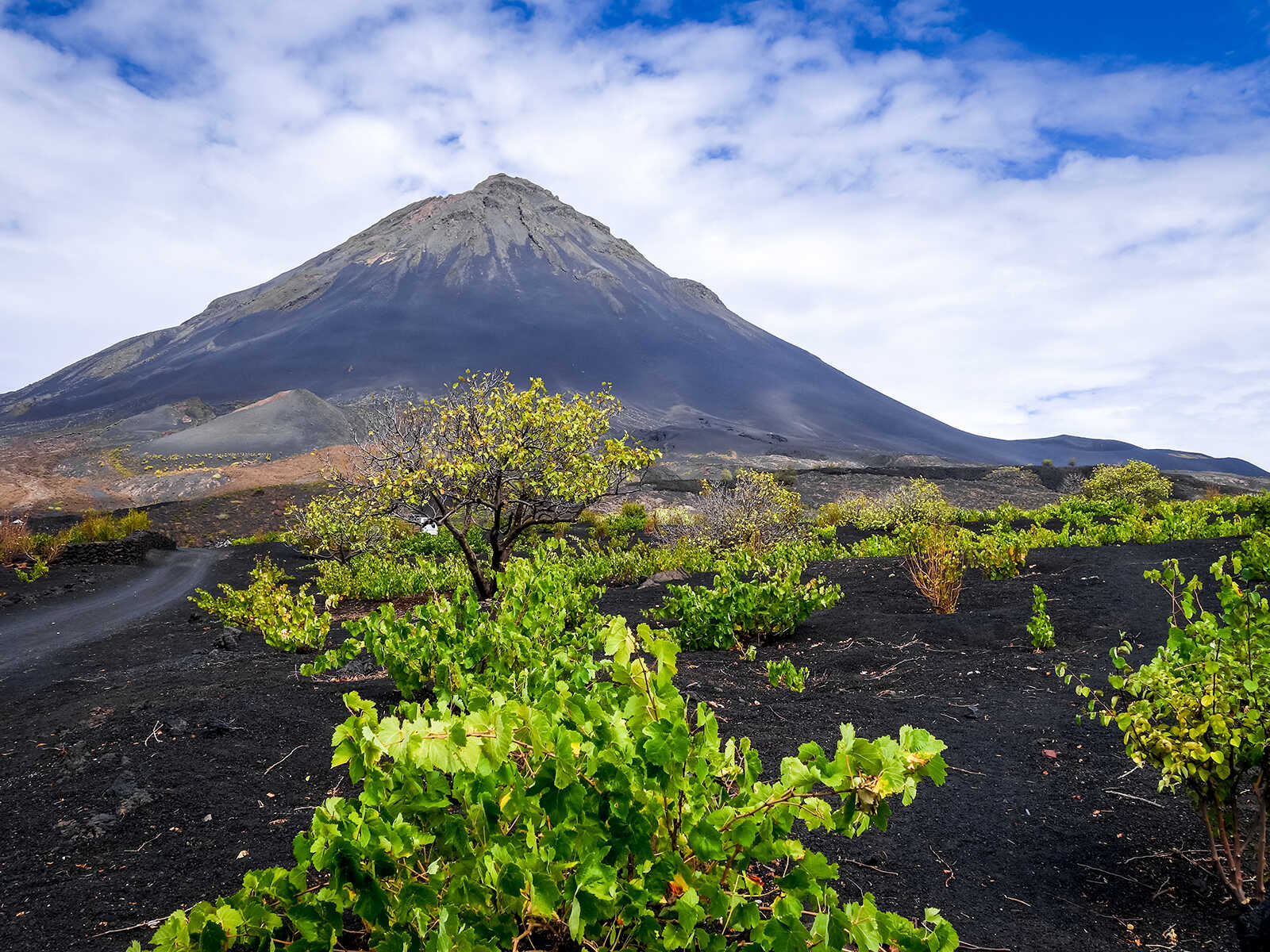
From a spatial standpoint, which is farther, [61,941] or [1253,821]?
[1253,821]

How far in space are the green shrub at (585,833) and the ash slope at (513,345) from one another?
69.7m

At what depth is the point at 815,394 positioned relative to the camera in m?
125

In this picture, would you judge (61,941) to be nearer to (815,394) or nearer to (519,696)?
(519,696)

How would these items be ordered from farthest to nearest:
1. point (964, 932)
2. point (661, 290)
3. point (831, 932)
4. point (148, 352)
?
1. point (661, 290)
2. point (148, 352)
3. point (964, 932)
4. point (831, 932)

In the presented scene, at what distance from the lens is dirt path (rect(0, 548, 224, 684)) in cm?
909

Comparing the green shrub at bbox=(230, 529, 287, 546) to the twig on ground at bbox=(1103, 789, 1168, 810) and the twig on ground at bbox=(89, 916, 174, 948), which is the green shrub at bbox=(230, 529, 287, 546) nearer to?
the twig on ground at bbox=(89, 916, 174, 948)

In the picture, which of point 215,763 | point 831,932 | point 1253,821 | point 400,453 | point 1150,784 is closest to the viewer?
point 831,932

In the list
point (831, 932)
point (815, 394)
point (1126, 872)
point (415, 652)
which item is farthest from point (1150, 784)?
point (815, 394)

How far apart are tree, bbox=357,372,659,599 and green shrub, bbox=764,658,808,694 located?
3392 mm

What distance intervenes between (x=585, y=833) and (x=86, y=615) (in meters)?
13.6

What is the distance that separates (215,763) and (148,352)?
143670 millimetres

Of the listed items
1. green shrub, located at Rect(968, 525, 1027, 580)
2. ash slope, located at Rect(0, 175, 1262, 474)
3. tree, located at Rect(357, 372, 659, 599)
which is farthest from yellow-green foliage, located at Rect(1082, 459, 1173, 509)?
ash slope, located at Rect(0, 175, 1262, 474)

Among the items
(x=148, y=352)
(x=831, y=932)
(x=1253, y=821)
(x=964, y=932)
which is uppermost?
(x=148, y=352)

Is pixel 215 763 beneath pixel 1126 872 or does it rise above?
beneath
